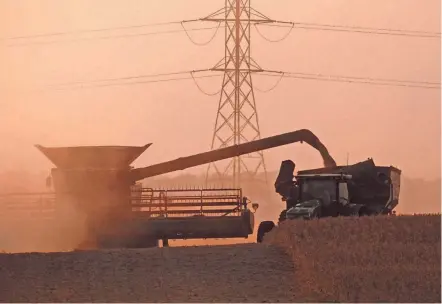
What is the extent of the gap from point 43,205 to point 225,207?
843 cm

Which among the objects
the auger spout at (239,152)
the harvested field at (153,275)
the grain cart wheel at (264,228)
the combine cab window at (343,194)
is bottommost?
the harvested field at (153,275)

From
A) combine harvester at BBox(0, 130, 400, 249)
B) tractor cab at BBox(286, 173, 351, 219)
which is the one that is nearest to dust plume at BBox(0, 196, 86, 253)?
combine harvester at BBox(0, 130, 400, 249)

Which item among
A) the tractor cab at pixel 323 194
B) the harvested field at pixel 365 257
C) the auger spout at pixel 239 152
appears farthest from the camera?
the auger spout at pixel 239 152

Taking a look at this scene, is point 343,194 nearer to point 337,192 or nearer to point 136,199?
point 337,192

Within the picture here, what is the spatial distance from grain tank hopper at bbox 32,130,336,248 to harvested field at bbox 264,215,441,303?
775cm

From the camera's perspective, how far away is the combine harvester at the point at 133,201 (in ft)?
112


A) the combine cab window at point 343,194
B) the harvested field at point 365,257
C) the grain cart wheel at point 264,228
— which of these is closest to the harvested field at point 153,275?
the harvested field at point 365,257

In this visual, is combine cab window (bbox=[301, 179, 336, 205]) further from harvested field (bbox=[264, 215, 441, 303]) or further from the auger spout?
the auger spout

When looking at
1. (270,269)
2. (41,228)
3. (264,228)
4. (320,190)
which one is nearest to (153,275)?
(270,269)

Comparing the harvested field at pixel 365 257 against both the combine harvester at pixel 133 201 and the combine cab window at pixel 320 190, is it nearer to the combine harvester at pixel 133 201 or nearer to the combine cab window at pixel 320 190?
the combine cab window at pixel 320 190

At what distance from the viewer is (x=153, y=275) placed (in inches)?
809

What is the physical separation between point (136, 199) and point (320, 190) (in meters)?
9.14

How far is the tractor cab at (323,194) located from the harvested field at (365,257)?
141 inches

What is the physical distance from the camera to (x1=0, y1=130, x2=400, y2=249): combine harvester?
1346 inches
